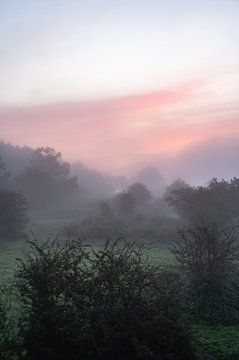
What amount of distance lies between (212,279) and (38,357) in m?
12.2

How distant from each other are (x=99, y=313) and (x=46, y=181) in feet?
271

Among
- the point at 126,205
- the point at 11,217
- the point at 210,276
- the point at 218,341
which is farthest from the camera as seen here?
the point at 126,205

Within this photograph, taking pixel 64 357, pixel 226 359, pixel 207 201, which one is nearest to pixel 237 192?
pixel 207 201

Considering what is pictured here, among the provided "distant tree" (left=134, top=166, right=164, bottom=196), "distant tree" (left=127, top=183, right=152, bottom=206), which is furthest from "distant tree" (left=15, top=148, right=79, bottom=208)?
"distant tree" (left=134, top=166, right=164, bottom=196)

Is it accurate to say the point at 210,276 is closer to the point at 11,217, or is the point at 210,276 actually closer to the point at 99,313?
the point at 99,313

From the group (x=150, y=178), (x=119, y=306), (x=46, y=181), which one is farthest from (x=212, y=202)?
(x=150, y=178)

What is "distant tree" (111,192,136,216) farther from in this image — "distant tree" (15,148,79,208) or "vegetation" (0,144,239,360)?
"vegetation" (0,144,239,360)

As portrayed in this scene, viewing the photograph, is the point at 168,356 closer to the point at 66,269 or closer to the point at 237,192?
the point at 66,269

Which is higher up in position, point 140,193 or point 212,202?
point 140,193

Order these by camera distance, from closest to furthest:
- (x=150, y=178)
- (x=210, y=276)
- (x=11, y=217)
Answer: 1. (x=210, y=276)
2. (x=11, y=217)
3. (x=150, y=178)

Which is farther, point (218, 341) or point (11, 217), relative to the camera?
point (11, 217)

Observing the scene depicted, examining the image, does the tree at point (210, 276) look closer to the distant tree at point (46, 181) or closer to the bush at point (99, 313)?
the bush at point (99, 313)

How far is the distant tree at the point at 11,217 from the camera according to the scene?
50.8 meters

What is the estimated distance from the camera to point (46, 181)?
95.1 m
